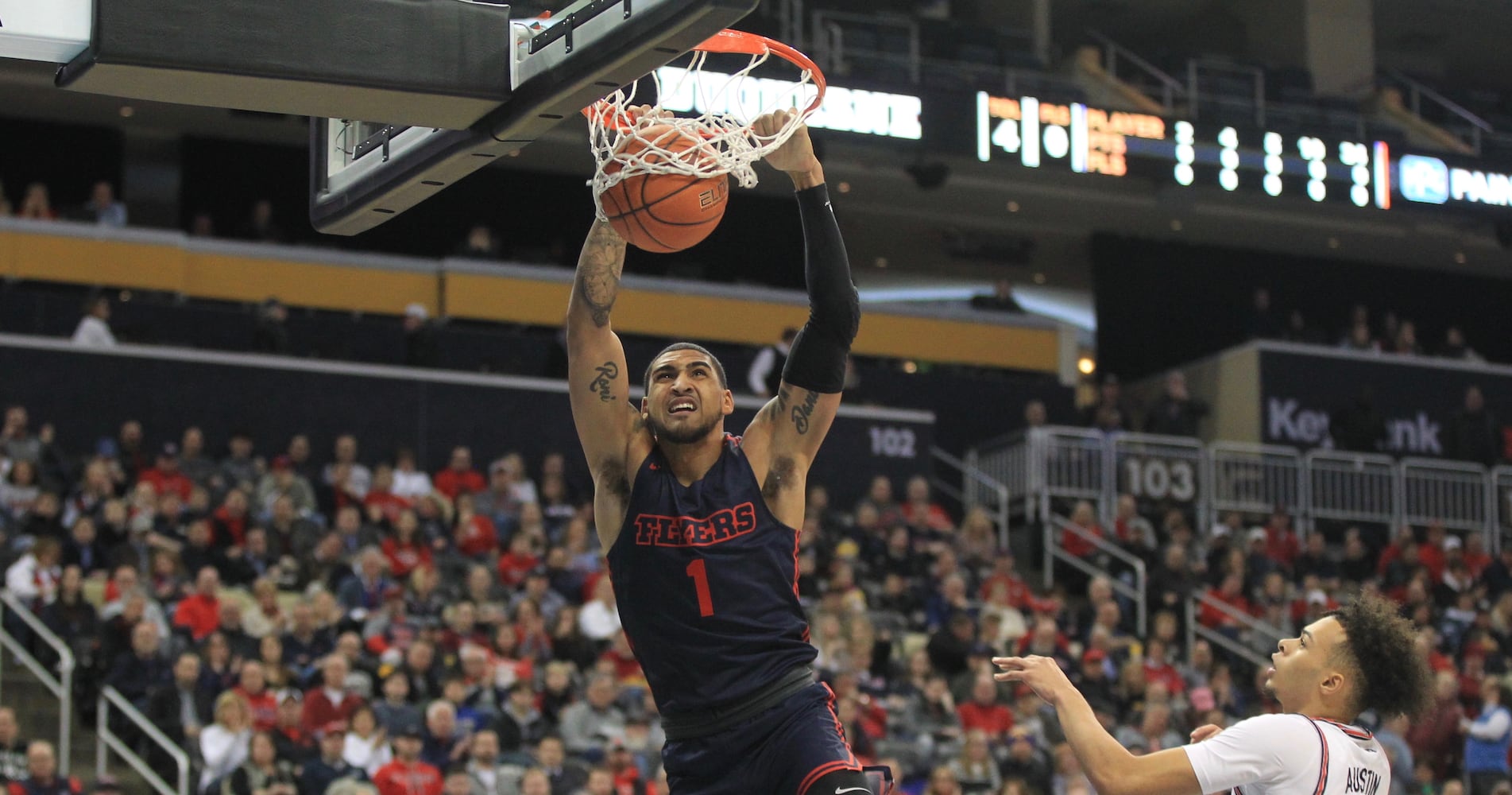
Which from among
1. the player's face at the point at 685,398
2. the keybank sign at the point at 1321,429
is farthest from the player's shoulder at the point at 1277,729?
the keybank sign at the point at 1321,429

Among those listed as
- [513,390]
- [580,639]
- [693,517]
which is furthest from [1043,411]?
[693,517]

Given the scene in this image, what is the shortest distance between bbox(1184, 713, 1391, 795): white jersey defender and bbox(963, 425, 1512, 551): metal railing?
1698cm

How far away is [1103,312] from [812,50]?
8458 millimetres

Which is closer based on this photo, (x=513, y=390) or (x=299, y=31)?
(x=299, y=31)

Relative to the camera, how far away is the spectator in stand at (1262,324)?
1053 inches

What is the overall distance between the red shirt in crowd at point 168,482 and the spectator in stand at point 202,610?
251cm

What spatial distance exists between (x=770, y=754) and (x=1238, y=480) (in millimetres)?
18799

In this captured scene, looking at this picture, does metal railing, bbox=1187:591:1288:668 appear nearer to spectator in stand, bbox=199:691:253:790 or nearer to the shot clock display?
the shot clock display

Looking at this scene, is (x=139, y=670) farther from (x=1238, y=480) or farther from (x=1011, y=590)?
(x=1238, y=480)

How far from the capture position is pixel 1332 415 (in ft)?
85.0

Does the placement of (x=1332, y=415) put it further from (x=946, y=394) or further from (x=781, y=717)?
(x=781, y=717)

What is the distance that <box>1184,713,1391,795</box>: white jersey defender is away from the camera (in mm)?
5098

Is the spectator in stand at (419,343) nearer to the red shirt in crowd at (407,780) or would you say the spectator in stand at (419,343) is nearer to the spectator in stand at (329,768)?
the spectator in stand at (329,768)

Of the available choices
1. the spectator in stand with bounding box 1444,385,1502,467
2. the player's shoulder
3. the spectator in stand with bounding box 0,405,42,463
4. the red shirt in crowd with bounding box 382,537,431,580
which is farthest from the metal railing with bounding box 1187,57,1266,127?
the player's shoulder
